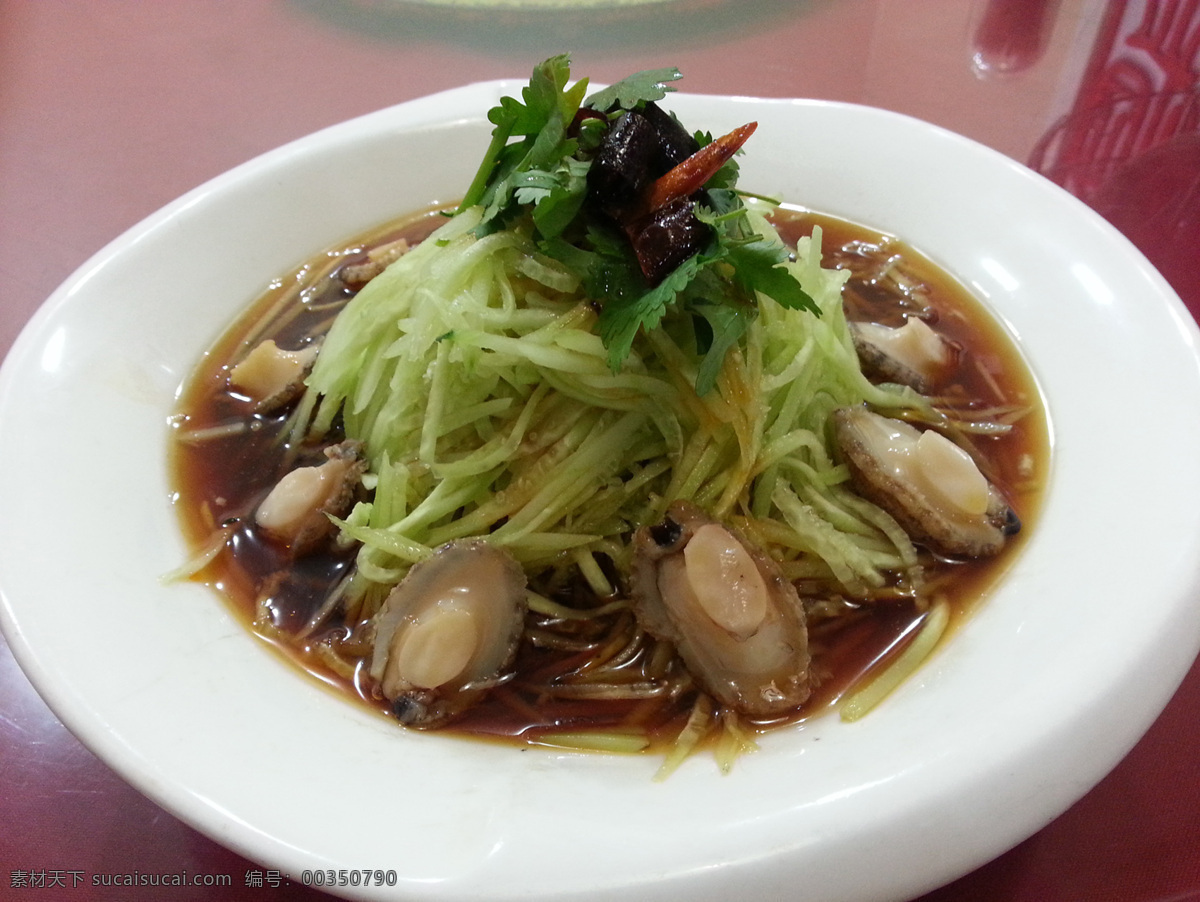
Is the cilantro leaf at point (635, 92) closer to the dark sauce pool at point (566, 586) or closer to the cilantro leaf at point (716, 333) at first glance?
the cilantro leaf at point (716, 333)

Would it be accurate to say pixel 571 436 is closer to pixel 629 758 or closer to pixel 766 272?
pixel 766 272

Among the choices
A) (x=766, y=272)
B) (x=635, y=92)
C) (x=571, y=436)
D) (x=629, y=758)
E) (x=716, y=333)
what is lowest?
(x=629, y=758)

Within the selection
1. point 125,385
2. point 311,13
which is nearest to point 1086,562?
point 125,385

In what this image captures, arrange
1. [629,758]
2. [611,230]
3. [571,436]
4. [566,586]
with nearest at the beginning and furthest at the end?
1. [629,758]
2. [611,230]
3. [571,436]
4. [566,586]

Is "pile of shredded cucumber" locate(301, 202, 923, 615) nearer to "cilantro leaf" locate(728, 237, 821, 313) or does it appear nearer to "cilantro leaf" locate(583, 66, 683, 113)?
"cilantro leaf" locate(728, 237, 821, 313)

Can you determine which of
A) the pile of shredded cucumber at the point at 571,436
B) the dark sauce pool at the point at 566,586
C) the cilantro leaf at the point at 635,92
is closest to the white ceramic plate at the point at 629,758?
the dark sauce pool at the point at 566,586

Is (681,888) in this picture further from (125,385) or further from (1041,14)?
(1041,14)

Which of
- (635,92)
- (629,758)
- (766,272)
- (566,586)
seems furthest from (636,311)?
(629,758)

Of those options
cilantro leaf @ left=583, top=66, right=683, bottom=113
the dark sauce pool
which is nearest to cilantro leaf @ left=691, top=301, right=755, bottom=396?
cilantro leaf @ left=583, top=66, right=683, bottom=113
